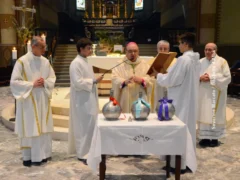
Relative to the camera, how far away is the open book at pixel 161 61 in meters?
4.04

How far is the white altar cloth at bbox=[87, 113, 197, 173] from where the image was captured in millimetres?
3312

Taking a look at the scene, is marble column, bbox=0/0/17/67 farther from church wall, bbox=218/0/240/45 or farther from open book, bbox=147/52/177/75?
open book, bbox=147/52/177/75

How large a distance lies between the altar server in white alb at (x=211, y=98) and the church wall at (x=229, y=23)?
8262mm

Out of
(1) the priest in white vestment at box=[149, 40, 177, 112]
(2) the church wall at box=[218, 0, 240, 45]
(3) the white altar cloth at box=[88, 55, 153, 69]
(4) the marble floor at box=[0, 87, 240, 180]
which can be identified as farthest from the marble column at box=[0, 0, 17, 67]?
(1) the priest in white vestment at box=[149, 40, 177, 112]

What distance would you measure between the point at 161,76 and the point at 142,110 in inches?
30.9

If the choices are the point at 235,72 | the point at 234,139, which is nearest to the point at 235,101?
the point at 235,72

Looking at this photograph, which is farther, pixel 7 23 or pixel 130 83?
pixel 7 23

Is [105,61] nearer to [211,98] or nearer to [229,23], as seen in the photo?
[211,98]

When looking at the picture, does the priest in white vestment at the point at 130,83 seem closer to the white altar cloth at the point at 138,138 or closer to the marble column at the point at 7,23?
the white altar cloth at the point at 138,138

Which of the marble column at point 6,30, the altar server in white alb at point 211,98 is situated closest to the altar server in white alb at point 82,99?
the altar server in white alb at point 211,98

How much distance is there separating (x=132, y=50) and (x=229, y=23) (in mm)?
9735

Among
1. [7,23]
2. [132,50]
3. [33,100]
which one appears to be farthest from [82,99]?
[7,23]

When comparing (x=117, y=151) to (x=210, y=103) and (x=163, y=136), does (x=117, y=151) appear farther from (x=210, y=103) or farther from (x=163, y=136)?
(x=210, y=103)

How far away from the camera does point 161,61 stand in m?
4.16
